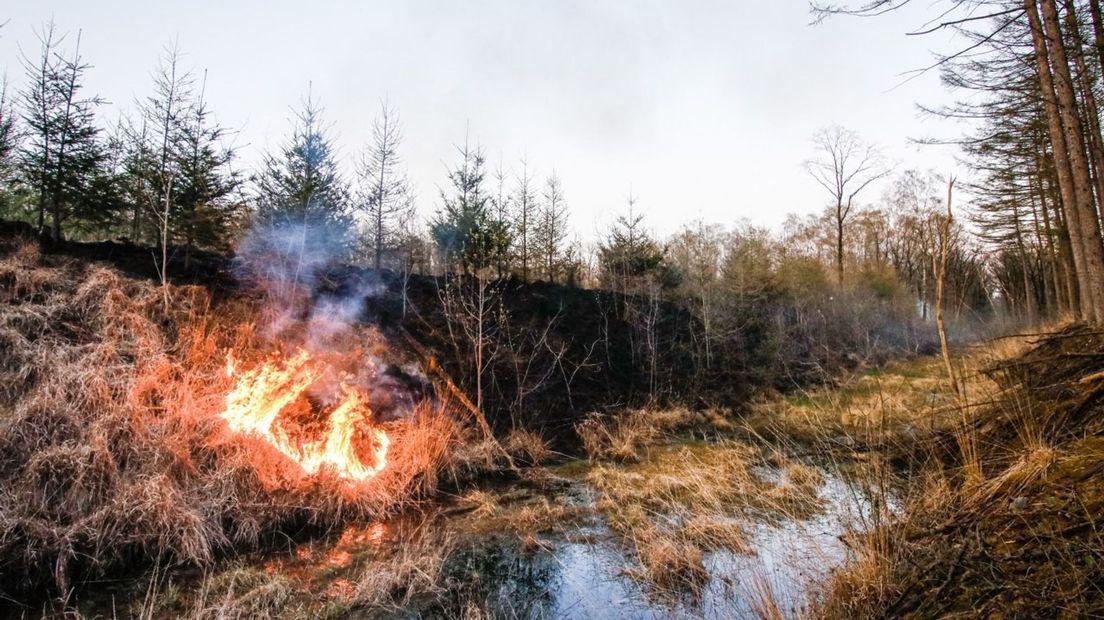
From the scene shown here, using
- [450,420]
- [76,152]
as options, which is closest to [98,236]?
[76,152]

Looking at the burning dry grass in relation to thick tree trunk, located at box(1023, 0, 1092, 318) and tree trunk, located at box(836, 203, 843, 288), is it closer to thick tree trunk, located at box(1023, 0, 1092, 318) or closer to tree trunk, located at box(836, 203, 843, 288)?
thick tree trunk, located at box(1023, 0, 1092, 318)

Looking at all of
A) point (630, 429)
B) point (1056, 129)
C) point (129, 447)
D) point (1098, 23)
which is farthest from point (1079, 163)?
point (129, 447)

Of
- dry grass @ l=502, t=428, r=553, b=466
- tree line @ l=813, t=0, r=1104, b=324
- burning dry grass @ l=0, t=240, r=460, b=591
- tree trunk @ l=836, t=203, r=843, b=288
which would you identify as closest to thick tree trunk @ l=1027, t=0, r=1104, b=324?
tree line @ l=813, t=0, r=1104, b=324

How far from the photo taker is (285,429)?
26.2ft

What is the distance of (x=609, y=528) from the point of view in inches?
271

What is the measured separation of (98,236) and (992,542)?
18903 mm

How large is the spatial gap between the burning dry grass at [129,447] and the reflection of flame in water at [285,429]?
0.19m

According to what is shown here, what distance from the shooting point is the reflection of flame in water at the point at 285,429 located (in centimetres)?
752

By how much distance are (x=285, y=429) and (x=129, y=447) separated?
2.01 m

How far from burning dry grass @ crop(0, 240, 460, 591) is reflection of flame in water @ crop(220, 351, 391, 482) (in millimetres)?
193

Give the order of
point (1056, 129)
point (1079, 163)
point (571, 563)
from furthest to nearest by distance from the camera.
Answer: point (1056, 129)
point (1079, 163)
point (571, 563)

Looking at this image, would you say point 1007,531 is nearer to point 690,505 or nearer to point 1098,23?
point 690,505

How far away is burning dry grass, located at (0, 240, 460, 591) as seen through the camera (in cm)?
543

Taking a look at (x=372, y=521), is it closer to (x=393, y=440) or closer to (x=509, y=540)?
(x=393, y=440)
